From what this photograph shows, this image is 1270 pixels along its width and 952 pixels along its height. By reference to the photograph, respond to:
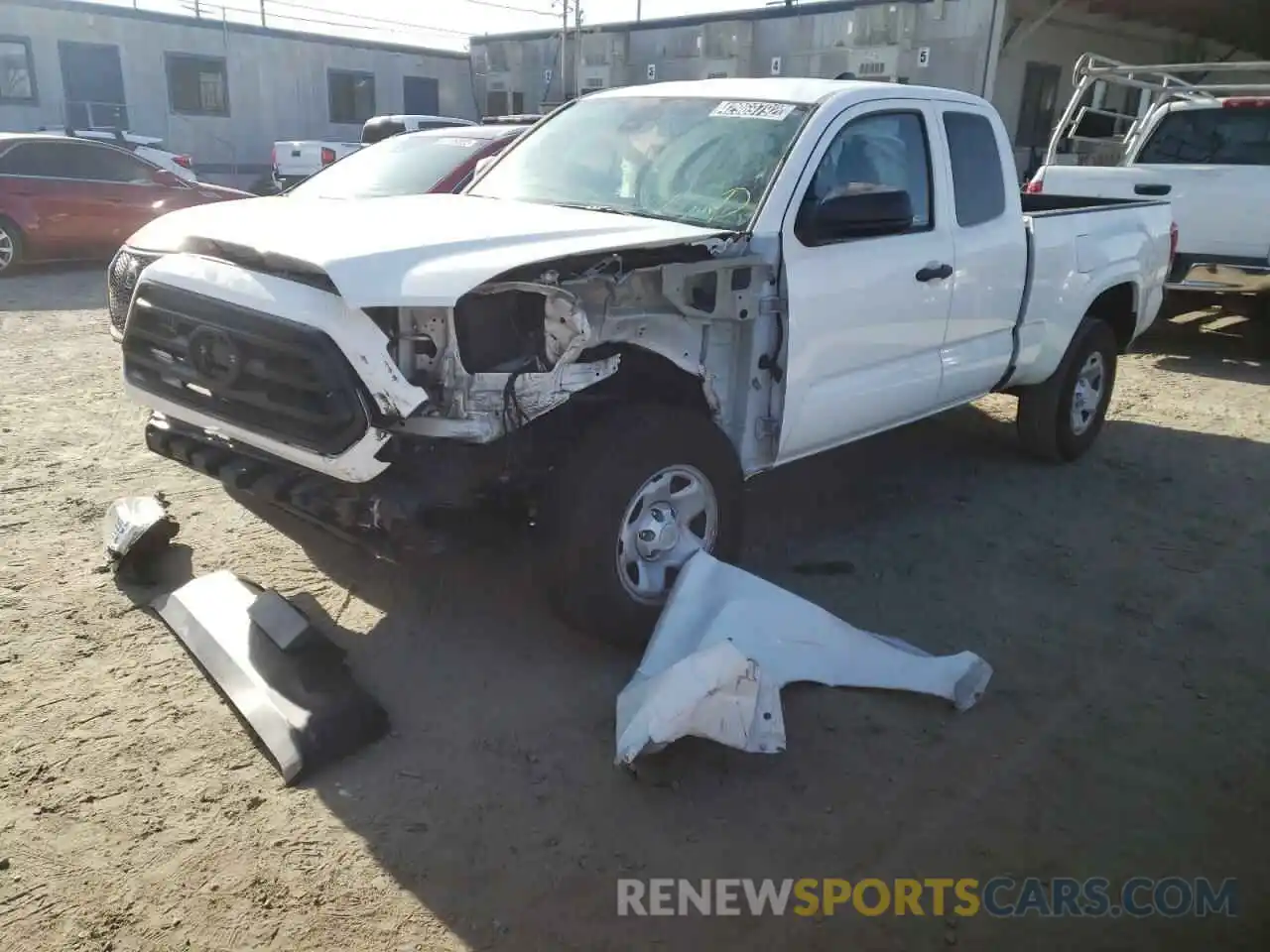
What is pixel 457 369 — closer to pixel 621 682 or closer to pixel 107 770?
pixel 621 682

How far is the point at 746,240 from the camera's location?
12.4ft

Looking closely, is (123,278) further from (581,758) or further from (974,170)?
(974,170)

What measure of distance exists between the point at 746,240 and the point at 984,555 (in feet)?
6.80

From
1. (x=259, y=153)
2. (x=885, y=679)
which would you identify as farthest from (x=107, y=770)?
(x=259, y=153)

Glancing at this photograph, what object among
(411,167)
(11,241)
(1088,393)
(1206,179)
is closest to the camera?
A: (1088,393)

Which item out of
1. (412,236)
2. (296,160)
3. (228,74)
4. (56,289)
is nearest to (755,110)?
(412,236)

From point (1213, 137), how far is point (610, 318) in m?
8.44

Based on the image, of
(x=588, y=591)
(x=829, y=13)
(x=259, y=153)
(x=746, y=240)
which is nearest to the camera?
(x=588, y=591)

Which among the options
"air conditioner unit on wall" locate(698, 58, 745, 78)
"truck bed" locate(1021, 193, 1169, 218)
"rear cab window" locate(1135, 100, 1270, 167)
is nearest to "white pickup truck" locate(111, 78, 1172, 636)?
"truck bed" locate(1021, 193, 1169, 218)

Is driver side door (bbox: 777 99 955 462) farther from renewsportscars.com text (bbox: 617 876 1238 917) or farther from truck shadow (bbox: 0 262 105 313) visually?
truck shadow (bbox: 0 262 105 313)

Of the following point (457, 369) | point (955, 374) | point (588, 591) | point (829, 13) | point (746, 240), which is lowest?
point (588, 591)

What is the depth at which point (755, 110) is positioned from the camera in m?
4.28

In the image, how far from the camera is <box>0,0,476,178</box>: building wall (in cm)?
2123

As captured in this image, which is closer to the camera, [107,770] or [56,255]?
[107,770]
